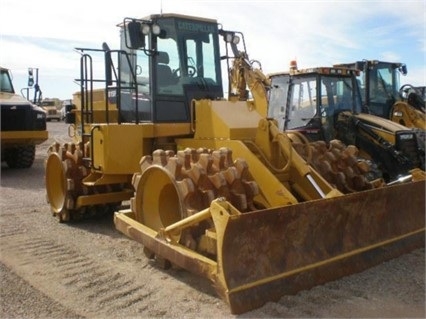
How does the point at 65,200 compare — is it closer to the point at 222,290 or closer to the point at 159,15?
the point at 159,15

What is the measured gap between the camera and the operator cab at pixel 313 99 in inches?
347

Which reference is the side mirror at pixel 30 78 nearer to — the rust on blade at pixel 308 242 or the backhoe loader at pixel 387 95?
the backhoe loader at pixel 387 95

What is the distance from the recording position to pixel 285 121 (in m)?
9.15

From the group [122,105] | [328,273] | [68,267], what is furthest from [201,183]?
[122,105]

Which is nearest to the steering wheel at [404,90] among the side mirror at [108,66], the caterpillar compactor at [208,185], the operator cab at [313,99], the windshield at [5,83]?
the operator cab at [313,99]

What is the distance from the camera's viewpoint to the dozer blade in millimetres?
3639

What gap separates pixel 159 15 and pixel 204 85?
0.97 meters

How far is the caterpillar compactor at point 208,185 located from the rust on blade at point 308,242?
0.01 metres

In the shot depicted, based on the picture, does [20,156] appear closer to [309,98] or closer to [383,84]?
[309,98]

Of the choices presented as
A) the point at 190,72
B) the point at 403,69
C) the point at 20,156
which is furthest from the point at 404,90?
the point at 20,156

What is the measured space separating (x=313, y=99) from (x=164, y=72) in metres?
3.96

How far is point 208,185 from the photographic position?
4285mm

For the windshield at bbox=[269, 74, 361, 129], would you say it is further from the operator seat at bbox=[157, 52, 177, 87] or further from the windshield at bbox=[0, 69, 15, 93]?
the windshield at bbox=[0, 69, 15, 93]

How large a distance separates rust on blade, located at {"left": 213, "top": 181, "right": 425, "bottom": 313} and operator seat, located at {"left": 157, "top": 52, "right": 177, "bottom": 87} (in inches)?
97.5
